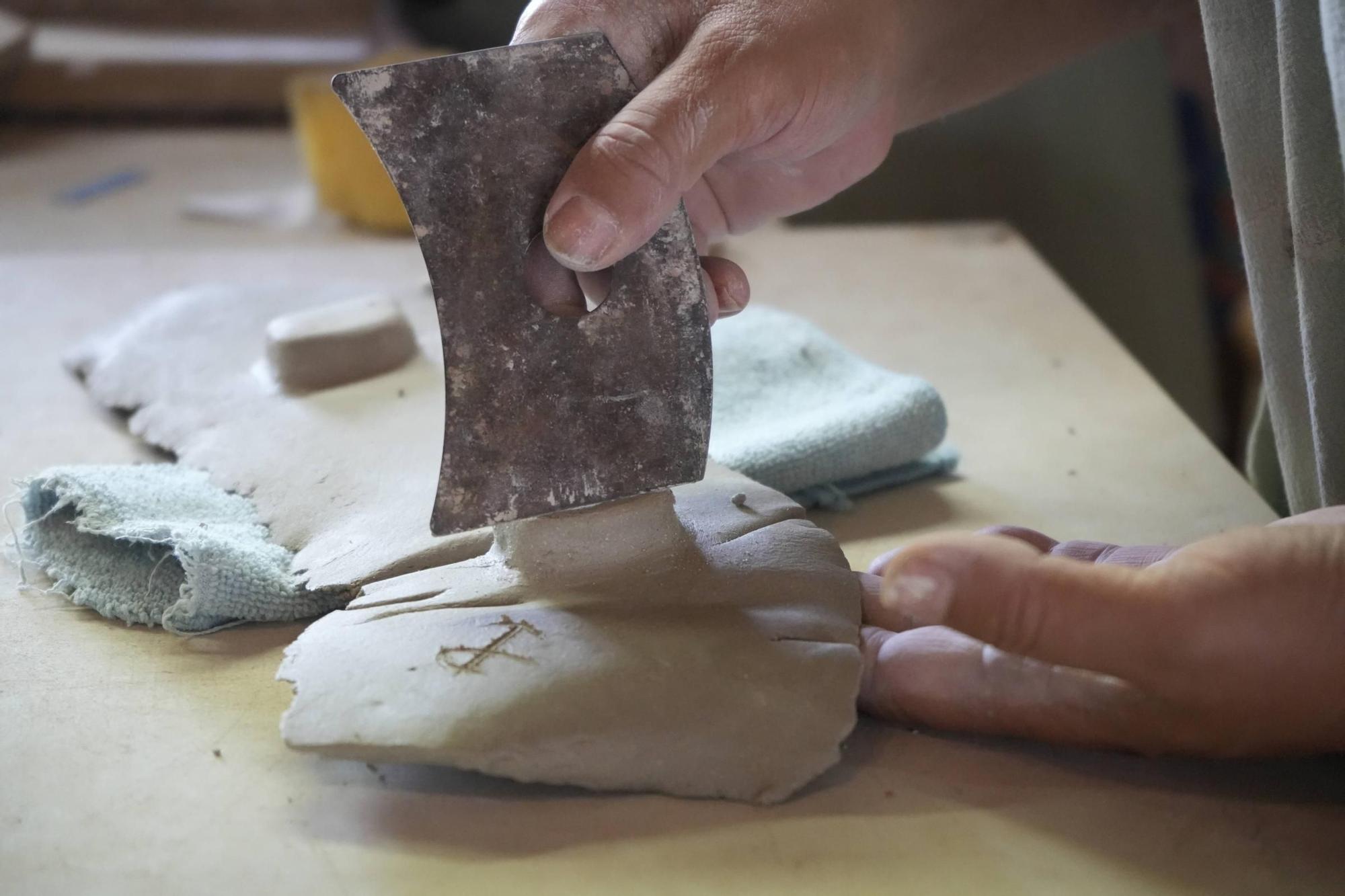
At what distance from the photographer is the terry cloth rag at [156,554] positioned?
1.11 meters

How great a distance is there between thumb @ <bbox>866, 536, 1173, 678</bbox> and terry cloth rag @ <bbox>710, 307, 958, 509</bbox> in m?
0.44

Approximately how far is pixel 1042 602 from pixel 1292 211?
0.47 meters

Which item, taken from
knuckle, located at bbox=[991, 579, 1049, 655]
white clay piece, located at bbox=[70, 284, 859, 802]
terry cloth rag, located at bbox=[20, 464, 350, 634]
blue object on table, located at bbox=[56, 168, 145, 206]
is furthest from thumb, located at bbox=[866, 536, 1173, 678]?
blue object on table, located at bbox=[56, 168, 145, 206]

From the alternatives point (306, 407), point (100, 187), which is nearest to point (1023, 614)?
point (306, 407)

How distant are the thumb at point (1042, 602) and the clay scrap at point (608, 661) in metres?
0.11

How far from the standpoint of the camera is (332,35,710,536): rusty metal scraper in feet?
3.27

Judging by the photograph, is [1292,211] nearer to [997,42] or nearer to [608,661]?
[997,42]

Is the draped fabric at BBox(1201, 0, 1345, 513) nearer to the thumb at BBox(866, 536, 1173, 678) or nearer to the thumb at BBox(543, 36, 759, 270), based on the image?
the thumb at BBox(866, 536, 1173, 678)

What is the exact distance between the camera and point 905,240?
2.24m

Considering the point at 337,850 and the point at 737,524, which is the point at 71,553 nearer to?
the point at 337,850

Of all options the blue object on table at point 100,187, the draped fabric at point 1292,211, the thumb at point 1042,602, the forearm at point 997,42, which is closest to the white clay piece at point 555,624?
the thumb at point 1042,602

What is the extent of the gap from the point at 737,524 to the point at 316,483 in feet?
1.46

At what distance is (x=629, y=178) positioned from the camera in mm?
Answer: 995

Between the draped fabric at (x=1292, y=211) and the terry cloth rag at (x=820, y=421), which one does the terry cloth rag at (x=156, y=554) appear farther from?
the draped fabric at (x=1292, y=211)
